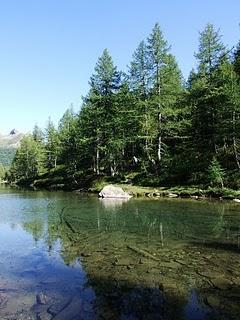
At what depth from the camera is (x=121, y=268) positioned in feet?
45.9

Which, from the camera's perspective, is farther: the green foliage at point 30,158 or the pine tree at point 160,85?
the green foliage at point 30,158

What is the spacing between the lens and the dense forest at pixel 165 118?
46.3m

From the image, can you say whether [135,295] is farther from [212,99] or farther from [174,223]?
[212,99]

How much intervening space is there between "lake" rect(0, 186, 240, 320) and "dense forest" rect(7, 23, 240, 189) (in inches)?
843

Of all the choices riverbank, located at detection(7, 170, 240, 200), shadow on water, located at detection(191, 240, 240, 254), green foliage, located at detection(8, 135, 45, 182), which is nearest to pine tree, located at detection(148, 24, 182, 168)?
riverbank, located at detection(7, 170, 240, 200)

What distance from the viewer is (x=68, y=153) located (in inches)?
3159

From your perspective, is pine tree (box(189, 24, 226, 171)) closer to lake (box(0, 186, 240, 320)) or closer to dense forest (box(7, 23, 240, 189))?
dense forest (box(7, 23, 240, 189))

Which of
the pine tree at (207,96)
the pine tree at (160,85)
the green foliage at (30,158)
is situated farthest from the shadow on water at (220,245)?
the green foliage at (30,158)

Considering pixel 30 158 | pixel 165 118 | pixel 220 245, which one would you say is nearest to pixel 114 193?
pixel 165 118

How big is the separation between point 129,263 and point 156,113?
40991 millimetres

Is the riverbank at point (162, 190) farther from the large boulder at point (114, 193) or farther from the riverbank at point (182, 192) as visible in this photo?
the large boulder at point (114, 193)

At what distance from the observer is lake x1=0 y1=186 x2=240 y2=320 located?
10094 mm

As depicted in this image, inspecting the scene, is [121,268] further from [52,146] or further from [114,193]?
[52,146]

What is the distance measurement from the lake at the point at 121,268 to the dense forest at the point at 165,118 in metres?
21.4
